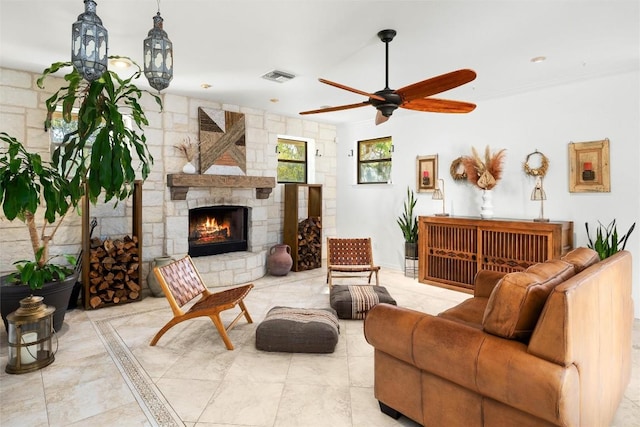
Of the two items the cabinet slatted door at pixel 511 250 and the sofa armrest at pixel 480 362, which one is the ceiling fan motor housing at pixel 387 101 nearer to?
the sofa armrest at pixel 480 362

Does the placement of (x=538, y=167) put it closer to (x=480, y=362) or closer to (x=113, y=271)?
(x=480, y=362)

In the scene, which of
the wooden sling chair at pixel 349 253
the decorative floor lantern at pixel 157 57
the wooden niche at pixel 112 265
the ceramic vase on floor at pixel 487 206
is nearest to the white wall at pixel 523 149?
the ceramic vase on floor at pixel 487 206

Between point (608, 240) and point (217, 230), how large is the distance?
16.2 ft

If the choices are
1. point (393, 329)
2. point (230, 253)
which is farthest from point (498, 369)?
Answer: point (230, 253)

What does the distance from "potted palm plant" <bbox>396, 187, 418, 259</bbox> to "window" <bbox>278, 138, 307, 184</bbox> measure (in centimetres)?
189

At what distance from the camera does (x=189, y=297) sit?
130 inches

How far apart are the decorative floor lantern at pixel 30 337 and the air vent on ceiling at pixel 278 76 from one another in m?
2.94

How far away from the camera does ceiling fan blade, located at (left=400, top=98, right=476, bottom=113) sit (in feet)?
8.97

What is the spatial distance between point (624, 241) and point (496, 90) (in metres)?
2.17

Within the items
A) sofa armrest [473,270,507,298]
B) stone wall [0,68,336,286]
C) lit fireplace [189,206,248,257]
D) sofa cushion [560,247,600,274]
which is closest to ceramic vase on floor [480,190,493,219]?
sofa armrest [473,270,507,298]

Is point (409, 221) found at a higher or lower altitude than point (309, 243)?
higher

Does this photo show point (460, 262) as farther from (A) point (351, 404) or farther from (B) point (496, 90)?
(A) point (351, 404)

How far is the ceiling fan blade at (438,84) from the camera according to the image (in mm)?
2117

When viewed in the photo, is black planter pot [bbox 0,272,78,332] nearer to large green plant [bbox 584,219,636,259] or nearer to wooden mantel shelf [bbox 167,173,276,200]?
wooden mantel shelf [bbox 167,173,276,200]
